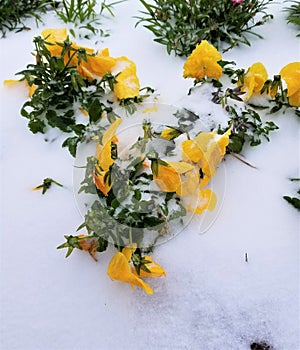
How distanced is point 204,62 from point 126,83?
32cm

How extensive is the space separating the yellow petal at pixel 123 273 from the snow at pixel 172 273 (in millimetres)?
78

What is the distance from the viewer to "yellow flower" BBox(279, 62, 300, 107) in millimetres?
1609

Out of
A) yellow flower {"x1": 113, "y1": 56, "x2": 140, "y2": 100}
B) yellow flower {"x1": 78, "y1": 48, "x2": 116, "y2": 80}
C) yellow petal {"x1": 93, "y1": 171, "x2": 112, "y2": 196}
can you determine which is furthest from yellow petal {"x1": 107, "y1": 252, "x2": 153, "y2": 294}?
yellow flower {"x1": 78, "y1": 48, "x2": 116, "y2": 80}

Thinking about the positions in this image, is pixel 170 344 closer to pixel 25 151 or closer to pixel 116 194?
pixel 116 194

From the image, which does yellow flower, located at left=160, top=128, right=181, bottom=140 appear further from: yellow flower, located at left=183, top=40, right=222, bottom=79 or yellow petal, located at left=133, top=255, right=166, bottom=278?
yellow petal, located at left=133, top=255, right=166, bottom=278

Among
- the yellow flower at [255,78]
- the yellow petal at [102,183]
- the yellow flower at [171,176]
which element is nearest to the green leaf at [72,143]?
the yellow petal at [102,183]

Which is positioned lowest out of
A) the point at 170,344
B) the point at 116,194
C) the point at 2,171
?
the point at 170,344

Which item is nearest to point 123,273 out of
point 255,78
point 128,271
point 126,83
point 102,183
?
point 128,271

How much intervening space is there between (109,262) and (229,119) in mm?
707

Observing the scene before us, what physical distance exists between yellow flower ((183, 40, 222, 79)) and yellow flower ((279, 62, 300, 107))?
0.25m

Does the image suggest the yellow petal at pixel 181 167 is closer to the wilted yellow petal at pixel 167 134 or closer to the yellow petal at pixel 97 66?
the wilted yellow petal at pixel 167 134

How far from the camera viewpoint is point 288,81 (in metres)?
1.62

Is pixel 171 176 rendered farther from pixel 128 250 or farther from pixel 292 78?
pixel 292 78

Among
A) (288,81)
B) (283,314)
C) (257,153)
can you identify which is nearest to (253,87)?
(288,81)
